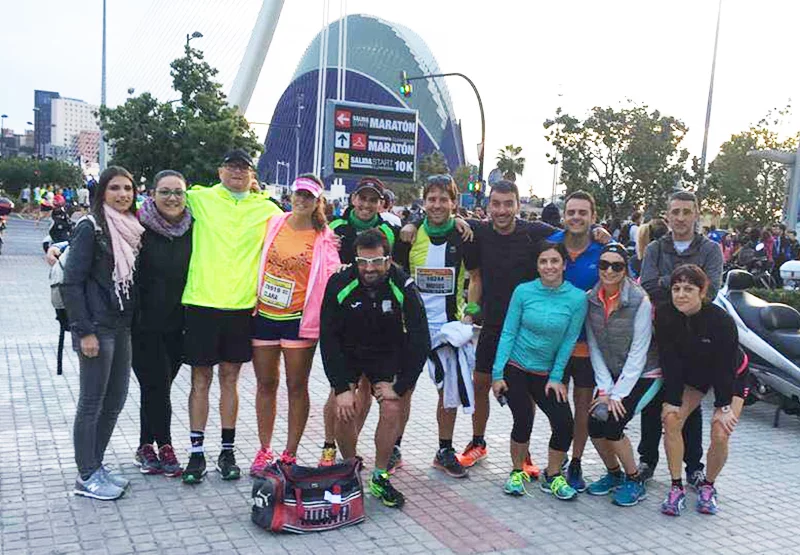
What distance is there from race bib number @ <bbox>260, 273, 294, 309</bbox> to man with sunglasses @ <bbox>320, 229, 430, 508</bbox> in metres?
0.29

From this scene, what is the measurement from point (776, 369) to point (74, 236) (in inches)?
217

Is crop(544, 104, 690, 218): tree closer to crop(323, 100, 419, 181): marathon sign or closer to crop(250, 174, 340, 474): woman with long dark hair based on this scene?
crop(323, 100, 419, 181): marathon sign

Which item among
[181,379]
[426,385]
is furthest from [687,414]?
[181,379]

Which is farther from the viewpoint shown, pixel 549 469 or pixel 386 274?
pixel 549 469

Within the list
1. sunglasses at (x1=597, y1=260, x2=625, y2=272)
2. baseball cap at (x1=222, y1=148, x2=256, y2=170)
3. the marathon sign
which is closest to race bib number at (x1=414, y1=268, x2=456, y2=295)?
sunglasses at (x1=597, y1=260, x2=625, y2=272)

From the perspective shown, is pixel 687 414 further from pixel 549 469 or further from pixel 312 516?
pixel 312 516

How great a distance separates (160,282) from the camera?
4438 millimetres

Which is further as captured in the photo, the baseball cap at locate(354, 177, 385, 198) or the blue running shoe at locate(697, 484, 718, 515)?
the baseball cap at locate(354, 177, 385, 198)

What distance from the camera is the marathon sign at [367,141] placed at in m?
14.7

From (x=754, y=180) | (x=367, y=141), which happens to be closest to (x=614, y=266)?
(x=367, y=141)

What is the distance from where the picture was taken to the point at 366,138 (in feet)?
49.0

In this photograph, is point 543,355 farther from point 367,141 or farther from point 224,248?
point 367,141

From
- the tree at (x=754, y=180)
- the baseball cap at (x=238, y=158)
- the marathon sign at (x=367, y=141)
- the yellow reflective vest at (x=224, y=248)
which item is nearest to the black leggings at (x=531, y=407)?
the yellow reflective vest at (x=224, y=248)

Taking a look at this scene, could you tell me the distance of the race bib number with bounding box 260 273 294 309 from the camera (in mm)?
4520
